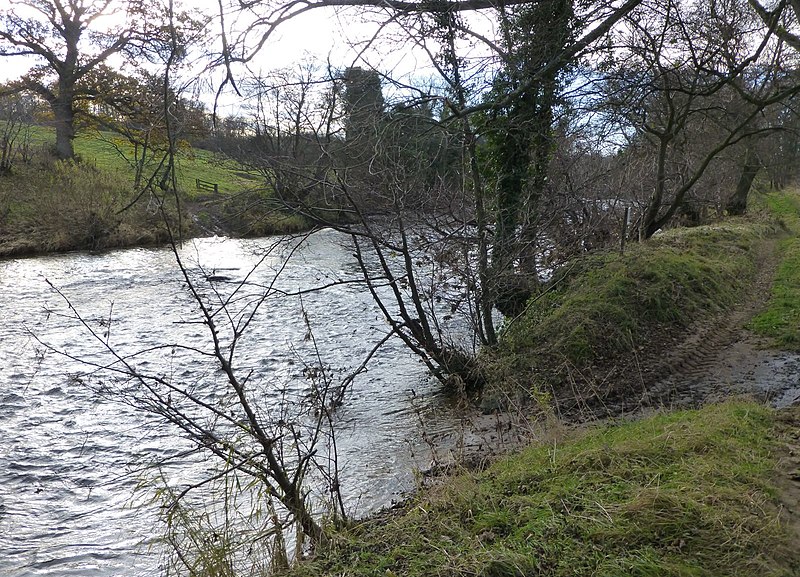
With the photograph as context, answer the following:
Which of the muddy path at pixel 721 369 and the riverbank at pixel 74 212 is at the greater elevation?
the riverbank at pixel 74 212

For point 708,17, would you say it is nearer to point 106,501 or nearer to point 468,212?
point 468,212

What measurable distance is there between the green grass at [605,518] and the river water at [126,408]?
1.64 meters

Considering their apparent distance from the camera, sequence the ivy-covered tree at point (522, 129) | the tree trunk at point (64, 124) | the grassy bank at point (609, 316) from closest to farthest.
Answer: the ivy-covered tree at point (522, 129) < the grassy bank at point (609, 316) < the tree trunk at point (64, 124)

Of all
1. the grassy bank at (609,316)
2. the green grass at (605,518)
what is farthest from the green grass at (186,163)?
the grassy bank at (609,316)

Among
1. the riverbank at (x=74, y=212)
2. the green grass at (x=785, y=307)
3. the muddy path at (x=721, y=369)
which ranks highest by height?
the riverbank at (x=74, y=212)

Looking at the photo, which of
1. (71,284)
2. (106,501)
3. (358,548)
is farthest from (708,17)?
(71,284)

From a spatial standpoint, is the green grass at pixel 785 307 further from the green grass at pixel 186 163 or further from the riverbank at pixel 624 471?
the green grass at pixel 186 163

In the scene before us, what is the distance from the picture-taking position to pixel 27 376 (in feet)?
33.9

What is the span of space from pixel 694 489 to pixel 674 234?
14.7m

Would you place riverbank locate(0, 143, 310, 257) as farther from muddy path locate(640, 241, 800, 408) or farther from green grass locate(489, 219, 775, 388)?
muddy path locate(640, 241, 800, 408)

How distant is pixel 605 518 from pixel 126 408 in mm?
7207

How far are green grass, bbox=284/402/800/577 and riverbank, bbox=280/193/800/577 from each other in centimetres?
1

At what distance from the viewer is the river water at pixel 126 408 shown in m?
6.08

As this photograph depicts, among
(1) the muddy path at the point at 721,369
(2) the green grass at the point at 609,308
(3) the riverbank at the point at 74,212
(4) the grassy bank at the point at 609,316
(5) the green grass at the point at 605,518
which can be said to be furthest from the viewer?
(3) the riverbank at the point at 74,212
